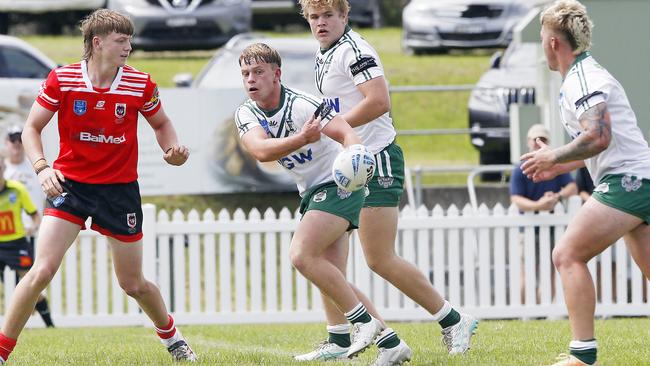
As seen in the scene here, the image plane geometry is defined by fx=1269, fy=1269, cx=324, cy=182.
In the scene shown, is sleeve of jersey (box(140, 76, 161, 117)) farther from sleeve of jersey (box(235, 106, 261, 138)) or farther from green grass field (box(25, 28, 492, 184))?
green grass field (box(25, 28, 492, 184))

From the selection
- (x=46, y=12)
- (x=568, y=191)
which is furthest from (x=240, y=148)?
(x=46, y=12)

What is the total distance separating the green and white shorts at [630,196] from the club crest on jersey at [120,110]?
2726 mm

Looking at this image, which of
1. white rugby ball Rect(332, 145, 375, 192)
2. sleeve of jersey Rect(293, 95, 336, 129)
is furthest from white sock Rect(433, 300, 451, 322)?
sleeve of jersey Rect(293, 95, 336, 129)

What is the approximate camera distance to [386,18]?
35.8 m

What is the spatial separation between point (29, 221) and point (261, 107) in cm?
680

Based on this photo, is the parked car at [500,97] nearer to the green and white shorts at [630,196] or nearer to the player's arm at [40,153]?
the player's arm at [40,153]

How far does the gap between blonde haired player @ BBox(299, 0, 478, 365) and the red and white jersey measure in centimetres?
110

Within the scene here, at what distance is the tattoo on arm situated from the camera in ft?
20.5

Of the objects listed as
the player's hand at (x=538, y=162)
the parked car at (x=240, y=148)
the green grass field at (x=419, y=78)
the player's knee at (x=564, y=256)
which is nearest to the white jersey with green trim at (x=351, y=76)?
the player's hand at (x=538, y=162)

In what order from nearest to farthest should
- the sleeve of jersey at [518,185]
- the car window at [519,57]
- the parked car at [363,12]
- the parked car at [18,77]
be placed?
the sleeve of jersey at [518,185], the parked car at [18,77], the car window at [519,57], the parked car at [363,12]

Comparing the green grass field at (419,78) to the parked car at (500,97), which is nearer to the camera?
the parked car at (500,97)

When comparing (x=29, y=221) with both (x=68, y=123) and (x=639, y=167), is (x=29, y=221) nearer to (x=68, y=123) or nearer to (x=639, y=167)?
(x=68, y=123)

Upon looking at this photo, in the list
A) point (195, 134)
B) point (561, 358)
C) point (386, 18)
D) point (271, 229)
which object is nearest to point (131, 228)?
point (561, 358)

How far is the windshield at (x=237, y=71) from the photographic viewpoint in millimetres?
17109
